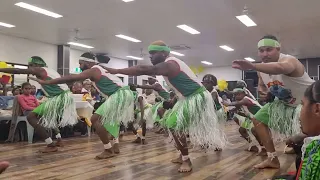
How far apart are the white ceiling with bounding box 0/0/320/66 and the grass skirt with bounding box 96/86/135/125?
12.8 feet

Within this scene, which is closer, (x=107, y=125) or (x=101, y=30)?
(x=107, y=125)

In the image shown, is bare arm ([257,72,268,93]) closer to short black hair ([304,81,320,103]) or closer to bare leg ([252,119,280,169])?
bare leg ([252,119,280,169])

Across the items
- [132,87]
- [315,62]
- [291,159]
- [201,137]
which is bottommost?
[291,159]

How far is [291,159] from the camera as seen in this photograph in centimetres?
361

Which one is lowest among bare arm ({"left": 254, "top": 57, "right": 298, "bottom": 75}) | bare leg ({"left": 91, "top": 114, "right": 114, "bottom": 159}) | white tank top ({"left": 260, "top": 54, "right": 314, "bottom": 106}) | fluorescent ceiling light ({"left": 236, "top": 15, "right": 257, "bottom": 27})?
bare leg ({"left": 91, "top": 114, "right": 114, "bottom": 159})

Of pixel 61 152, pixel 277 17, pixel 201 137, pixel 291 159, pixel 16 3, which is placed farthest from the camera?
pixel 277 17

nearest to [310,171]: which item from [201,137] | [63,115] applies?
[201,137]

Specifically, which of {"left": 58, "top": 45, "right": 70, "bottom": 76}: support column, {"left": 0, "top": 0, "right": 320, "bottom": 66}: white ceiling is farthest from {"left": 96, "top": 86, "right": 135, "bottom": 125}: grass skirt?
{"left": 58, "top": 45, "right": 70, "bottom": 76}: support column

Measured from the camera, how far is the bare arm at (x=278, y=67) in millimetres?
2100

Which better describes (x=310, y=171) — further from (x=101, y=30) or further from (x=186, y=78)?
(x=101, y=30)

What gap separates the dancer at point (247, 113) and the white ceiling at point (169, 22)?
3.30 m

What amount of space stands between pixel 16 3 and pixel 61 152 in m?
4.57

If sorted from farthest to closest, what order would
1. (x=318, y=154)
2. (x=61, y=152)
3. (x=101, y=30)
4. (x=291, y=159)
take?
(x=101, y=30), (x=61, y=152), (x=291, y=159), (x=318, y=154)

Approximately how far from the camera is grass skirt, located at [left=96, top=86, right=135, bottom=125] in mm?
3568
